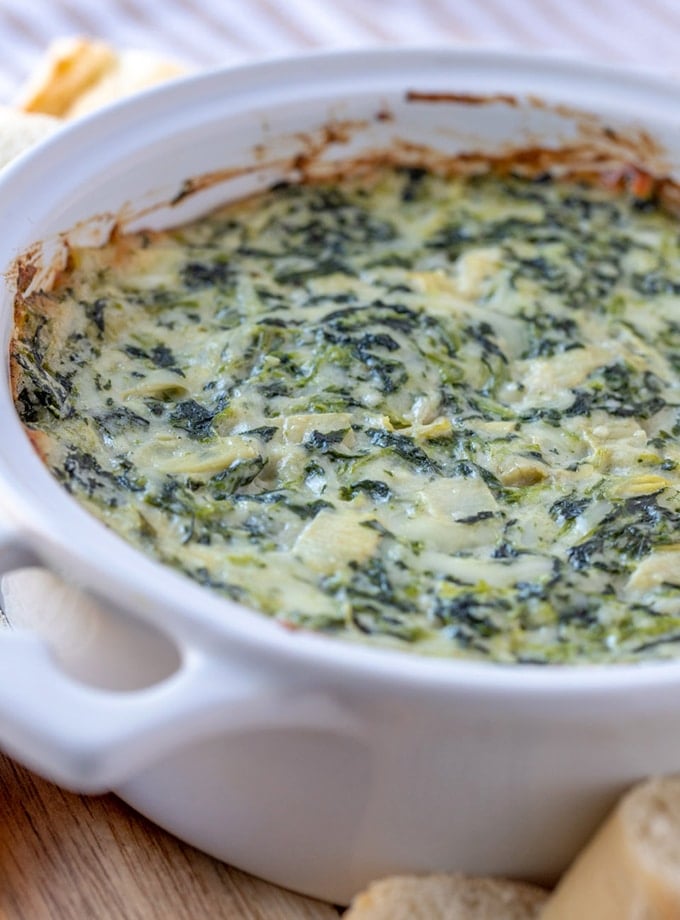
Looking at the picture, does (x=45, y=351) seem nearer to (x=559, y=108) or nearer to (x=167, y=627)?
(x=167, y=627)

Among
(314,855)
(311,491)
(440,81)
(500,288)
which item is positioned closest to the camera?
(314,855)

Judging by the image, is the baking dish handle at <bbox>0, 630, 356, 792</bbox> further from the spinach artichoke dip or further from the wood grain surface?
the wood grain surface

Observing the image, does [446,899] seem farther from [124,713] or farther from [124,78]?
[124,78]

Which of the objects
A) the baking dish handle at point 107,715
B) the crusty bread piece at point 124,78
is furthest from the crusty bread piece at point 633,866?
the crusty bread piece at point 124,78

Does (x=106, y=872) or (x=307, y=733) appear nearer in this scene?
(x=307, y=733)

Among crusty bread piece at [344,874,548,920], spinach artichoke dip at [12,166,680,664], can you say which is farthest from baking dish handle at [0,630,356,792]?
crusty bread piece at [344,874,548,920]

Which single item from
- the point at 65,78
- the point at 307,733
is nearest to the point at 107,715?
the point at 307,733

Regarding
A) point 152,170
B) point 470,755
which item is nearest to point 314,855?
point 470,755
